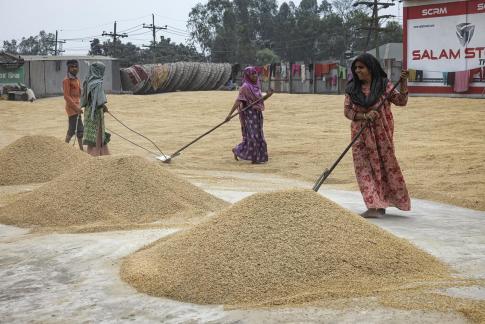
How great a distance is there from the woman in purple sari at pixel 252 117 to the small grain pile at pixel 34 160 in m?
2.83

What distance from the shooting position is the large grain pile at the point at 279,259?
11.3ft

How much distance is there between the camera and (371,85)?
19.5ft

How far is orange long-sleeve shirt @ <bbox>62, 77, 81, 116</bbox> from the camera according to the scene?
1021cm

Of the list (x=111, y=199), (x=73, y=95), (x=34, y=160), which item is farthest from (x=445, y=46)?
(x=111, y=199)

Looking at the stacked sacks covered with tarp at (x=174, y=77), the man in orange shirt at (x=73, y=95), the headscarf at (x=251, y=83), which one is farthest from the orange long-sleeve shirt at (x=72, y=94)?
the stacked sacks covered with tarp at (x=174, y=77)

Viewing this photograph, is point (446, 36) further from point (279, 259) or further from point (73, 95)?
point (279, 259)

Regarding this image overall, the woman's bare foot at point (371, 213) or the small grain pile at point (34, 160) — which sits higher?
the small grain pile at point (34, 160)

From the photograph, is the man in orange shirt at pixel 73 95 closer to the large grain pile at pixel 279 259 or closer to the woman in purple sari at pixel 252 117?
the woman in purple sari at pixel 252 117

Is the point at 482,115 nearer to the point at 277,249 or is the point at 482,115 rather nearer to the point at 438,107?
the point at 438,107

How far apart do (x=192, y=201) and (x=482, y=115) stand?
10034mm

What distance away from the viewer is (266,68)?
30.0 meters

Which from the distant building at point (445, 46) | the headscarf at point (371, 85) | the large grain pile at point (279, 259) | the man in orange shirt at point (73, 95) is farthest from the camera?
the distant building at point (445, 46)

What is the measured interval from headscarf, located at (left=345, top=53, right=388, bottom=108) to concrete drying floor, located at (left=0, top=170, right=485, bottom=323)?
40.1 inches

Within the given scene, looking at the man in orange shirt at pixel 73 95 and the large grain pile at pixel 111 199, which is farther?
the man in orange shirt at pixel 73 95
